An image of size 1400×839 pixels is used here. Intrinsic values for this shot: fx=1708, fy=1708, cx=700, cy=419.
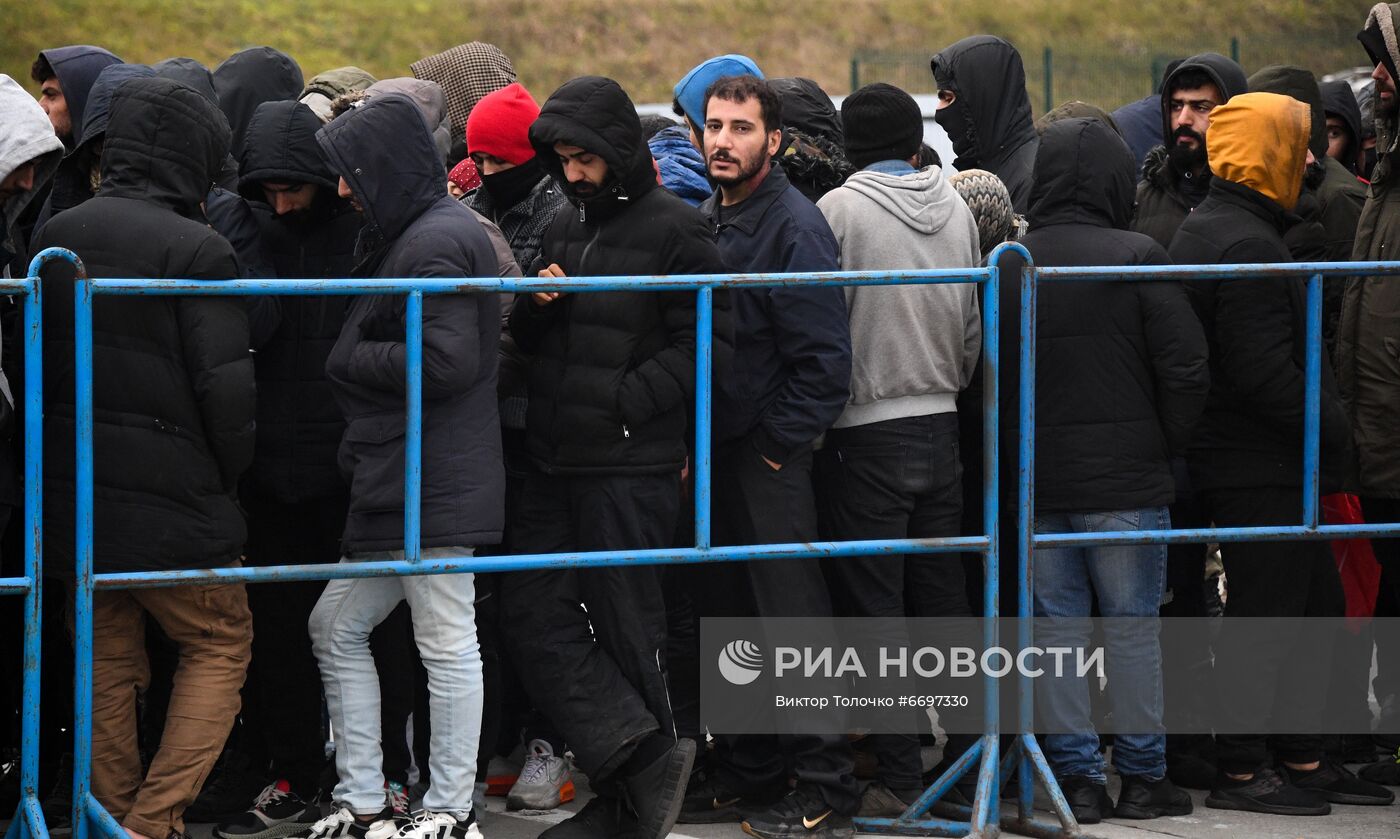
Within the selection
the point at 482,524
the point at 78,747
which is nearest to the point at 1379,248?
the point at 482,524

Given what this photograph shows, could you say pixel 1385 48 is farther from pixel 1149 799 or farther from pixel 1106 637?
pixel 1149 799

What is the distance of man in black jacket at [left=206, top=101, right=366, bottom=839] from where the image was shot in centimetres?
479

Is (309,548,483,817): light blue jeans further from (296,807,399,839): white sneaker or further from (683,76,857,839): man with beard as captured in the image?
(683,76,857,839): man with beard

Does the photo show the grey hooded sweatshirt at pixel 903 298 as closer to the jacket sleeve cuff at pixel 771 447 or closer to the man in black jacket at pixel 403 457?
the jacket sleeve cuff at pixel 771 447

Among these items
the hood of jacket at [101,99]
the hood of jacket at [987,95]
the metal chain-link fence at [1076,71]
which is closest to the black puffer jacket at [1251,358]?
the hood of jacket at [987,95]

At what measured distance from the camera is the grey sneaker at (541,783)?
507 centimetres

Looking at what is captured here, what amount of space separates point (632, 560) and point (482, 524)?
0.40 metres

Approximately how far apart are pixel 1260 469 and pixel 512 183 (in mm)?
2405

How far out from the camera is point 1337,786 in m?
5.18

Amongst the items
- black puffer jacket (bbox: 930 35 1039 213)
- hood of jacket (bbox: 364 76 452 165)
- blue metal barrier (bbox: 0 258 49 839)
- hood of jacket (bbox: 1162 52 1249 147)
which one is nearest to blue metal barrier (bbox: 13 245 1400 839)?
blue metal barrier (bbox: 0 258 49 839)

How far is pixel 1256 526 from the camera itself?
5.09 m

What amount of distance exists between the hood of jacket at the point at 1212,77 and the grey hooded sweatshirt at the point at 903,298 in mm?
1315

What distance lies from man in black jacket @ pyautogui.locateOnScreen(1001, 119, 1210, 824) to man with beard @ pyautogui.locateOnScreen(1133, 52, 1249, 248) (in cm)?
69

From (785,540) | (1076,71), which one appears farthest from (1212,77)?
(1076,71)
